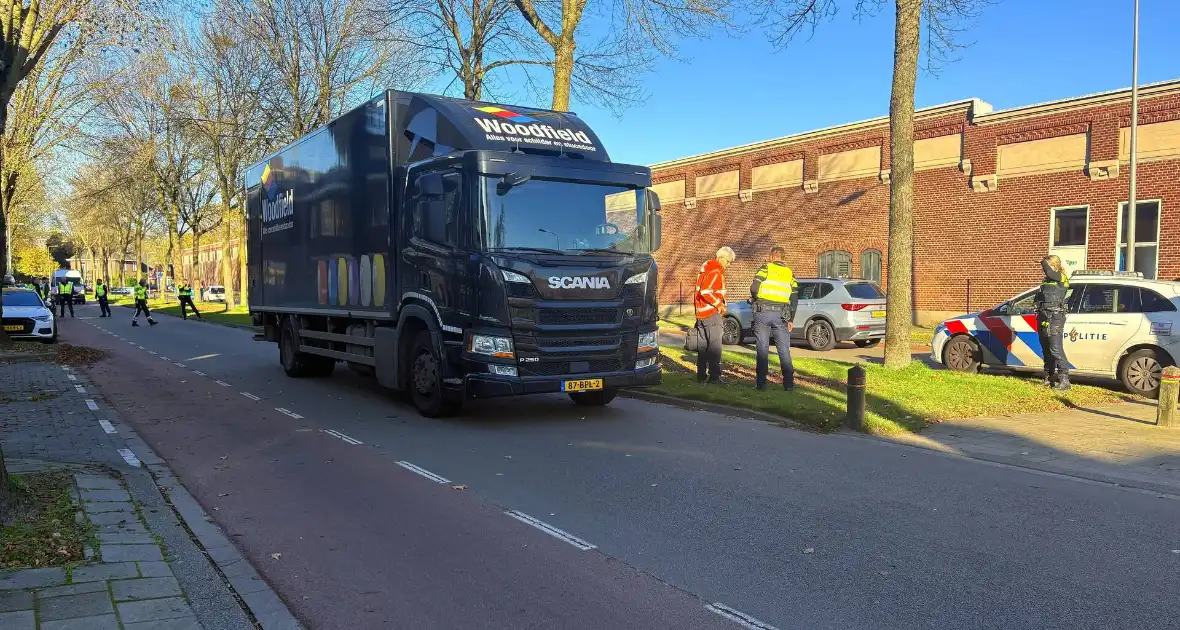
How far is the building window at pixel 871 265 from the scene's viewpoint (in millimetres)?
25766

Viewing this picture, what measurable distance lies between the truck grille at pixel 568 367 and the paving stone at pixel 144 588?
15.2 feet

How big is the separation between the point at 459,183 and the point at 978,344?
8945mm

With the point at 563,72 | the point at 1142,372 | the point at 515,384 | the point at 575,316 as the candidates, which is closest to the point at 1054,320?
the point at 1142,372

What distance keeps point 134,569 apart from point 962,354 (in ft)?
40.4

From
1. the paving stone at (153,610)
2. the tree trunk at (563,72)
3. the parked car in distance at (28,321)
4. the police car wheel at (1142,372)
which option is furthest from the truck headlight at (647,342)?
the parked car in distance at (28,321)

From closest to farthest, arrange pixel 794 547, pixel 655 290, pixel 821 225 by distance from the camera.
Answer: pixel 794 547, pixel 655 290, pixel 821 225

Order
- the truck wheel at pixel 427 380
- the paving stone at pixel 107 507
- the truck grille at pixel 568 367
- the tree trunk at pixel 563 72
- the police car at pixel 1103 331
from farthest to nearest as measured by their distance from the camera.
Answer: the tree trunk at pixel 563 72 → the police car at pixel 1103 331 → the truck wheel at pixel 427 380 → the truck grille at pixel 568 367 → the paving stone at pixel 107 507

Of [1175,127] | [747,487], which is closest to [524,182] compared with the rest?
[747,487]

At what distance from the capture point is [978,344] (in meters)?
12.9

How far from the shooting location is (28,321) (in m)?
20.1

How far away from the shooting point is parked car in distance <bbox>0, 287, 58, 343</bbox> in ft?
65.6

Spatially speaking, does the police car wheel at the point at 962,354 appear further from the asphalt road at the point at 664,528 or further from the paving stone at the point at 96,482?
the paving stone at the point at 96,482

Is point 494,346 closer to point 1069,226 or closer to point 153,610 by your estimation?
point 153,610

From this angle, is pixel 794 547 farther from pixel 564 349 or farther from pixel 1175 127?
pixel 1175 127
